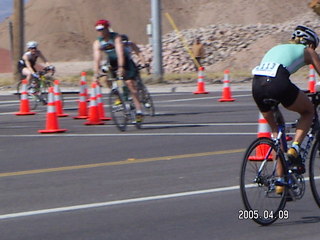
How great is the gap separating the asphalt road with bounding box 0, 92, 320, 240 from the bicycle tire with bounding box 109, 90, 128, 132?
0.19m

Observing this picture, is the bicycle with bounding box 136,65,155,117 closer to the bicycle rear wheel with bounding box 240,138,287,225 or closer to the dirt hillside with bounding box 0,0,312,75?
the bicycle rear wheel with bounding box 240,138,287,225

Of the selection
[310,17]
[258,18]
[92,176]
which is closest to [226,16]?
[258,18]

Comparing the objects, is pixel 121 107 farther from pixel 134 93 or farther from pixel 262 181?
pixel 262 181

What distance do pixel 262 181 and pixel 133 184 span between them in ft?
8.71

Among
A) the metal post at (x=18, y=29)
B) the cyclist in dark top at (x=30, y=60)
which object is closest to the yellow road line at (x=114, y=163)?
the cyclist in dark top at (x=30, y=60)

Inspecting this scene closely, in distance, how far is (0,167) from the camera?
1251 centimetres

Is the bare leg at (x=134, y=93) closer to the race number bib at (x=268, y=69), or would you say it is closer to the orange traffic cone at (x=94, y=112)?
the orange traffic cone at (x=94, y=112)

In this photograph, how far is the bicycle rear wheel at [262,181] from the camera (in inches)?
323

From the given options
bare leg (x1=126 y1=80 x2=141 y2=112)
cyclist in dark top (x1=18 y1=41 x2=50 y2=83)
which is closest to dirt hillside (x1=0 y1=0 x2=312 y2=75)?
cyclist in dark top (x1=18 y1=41 x2=50 y2=83)

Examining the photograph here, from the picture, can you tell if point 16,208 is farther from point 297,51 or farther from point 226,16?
point 226,16

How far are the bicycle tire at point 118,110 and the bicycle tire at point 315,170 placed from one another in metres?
7.99

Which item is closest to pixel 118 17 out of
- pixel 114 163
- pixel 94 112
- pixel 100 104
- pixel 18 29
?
pixel 18 29

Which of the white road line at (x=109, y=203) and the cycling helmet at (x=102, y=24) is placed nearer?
the white road line at (x=109, y=203)

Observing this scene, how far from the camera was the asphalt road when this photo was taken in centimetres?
825
